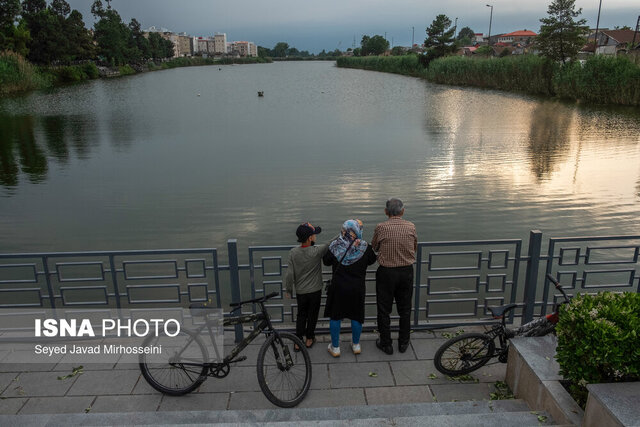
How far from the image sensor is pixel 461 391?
4.48 metres

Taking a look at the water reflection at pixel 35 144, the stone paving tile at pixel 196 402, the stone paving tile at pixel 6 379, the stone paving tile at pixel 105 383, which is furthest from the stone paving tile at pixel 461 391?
the water reflection at pixel 35 144

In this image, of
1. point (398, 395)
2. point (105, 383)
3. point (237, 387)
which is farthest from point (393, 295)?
point (105, 383)

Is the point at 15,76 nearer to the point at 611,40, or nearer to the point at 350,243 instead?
the point at 350,243

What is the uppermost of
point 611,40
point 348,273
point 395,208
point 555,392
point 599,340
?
point 611,40

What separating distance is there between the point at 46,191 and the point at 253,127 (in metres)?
13.4

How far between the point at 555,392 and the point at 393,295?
5.85ft

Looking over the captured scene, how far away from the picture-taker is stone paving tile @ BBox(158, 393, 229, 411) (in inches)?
168

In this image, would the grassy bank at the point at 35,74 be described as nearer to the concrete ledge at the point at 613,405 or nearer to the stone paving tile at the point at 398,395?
the stone paving tile at the point at 398,395

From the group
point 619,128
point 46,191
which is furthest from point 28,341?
point 619,128

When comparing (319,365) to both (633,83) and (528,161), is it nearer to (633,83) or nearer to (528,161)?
(528,161)

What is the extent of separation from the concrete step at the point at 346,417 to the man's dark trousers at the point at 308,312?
1.34m

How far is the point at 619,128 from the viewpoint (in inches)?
916

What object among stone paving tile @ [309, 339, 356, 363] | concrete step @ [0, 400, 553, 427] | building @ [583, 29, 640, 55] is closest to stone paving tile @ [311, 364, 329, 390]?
stone paving tile @ [309, 339, 356, 363]

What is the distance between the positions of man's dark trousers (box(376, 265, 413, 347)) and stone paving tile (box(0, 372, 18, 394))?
3.74 meters
